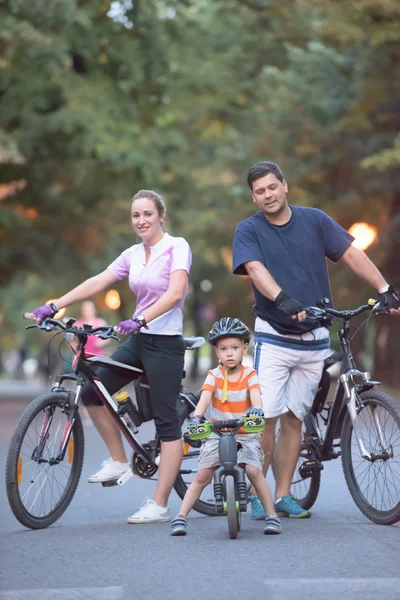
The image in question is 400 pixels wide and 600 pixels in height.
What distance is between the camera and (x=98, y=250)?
2991 centimetres

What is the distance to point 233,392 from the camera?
24.3 feet

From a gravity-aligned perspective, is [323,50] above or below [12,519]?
above

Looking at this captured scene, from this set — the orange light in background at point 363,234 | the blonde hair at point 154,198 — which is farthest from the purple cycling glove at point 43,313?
A: the orange light in background at point 363,234

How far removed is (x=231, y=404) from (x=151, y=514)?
0.95 metres

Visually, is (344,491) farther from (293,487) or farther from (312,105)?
(312,105)

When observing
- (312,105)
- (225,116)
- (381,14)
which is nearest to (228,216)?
(225,116)

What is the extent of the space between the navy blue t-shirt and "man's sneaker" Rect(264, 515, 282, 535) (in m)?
1.20

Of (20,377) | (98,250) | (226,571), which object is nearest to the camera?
(226,571)

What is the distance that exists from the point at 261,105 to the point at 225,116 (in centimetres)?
106

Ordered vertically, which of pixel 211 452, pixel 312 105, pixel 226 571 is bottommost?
pixel 226 571

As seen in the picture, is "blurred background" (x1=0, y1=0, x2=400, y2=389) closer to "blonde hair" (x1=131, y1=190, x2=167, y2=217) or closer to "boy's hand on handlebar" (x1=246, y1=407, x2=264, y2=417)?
"blonde hair" (x1=131, y1=190, x2=167, y2=217)

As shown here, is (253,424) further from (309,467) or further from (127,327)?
(309,467)

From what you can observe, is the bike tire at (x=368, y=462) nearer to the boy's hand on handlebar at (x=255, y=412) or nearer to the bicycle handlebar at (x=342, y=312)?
the bicycle handlebar at (x=342, y=312)

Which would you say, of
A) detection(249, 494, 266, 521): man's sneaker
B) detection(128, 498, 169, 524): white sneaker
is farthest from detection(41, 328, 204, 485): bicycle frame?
detection(249, 494, 266, 521): man's sneaker
